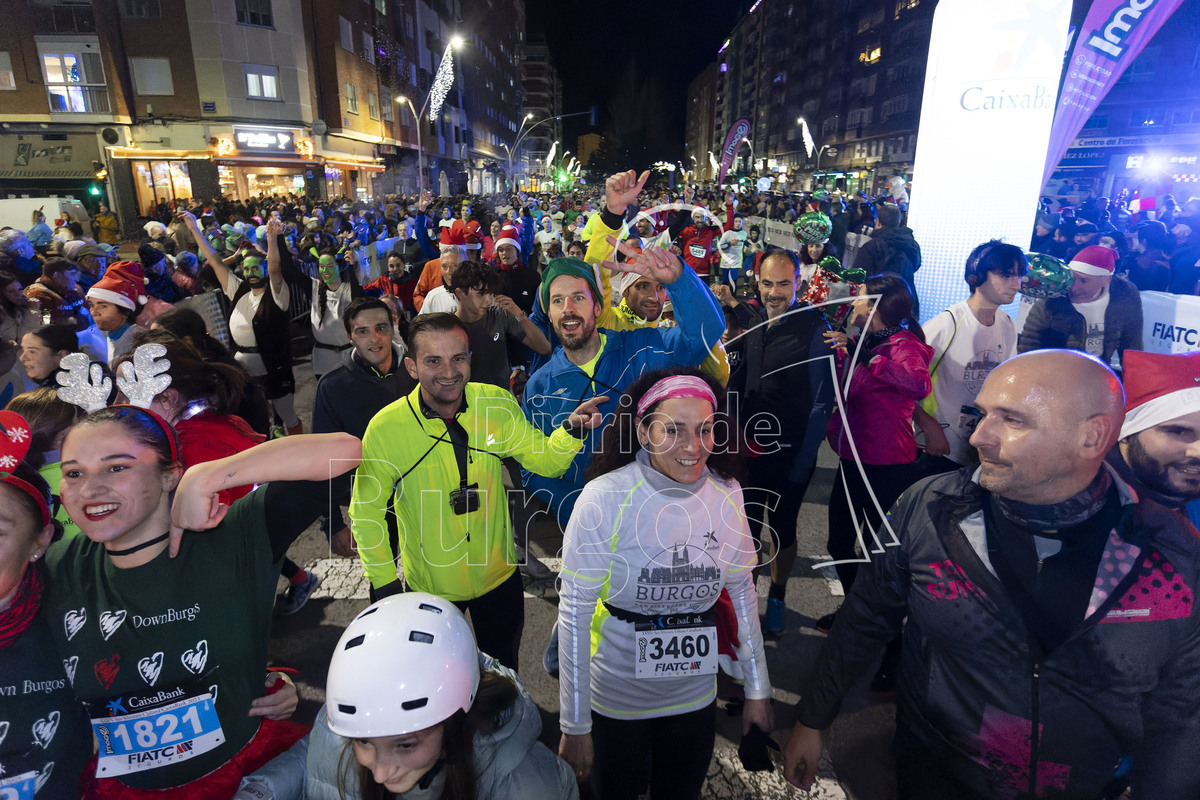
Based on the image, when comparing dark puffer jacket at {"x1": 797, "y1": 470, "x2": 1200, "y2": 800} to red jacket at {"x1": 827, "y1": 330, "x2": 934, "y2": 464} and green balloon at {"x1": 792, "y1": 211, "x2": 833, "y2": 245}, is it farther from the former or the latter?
green balloon at {"x1": 792, "y1": 211, "x2": 833, "y2": 245}

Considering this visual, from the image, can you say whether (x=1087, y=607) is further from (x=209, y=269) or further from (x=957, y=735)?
(x=209, y=269)

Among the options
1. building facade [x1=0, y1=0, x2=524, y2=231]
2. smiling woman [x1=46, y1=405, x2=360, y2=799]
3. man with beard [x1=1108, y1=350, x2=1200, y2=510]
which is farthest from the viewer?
building facade [x1=0, y1=0, x2=524, y2=231]

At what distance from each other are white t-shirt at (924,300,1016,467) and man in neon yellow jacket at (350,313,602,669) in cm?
280

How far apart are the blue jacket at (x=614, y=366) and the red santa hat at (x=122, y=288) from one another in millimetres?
3972

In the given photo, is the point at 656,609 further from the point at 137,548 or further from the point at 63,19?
the point at 63,19

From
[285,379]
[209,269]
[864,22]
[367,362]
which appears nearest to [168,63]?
[209,269]

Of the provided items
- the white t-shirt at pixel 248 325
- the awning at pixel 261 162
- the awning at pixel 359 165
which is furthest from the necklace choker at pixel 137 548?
the awning at pixel 359 165

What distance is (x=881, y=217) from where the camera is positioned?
1111 centimetres

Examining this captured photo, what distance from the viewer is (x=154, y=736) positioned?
190cm

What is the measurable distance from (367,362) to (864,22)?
78717 mm

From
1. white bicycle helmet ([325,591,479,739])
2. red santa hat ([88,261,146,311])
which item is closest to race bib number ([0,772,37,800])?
white bicycle helmet ([325,591,479,739])

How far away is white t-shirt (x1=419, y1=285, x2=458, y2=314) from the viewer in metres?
6.20

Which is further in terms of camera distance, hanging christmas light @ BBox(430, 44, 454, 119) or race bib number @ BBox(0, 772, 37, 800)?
hanging christmas light @ BBox(430, 44, 454, 119)

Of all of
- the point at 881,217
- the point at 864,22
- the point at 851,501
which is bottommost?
the point at 851,501
